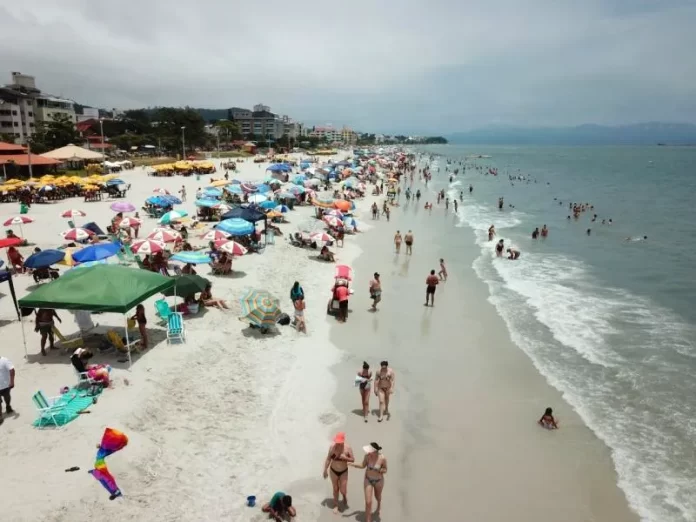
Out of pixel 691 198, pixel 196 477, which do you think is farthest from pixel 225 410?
pixel 691 198

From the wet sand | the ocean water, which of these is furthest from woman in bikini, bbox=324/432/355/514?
the ocean water

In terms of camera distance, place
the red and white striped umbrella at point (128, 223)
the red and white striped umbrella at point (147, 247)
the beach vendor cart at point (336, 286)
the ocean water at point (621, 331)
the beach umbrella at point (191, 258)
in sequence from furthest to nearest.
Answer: the red and white striped umbrella at point (128, 223), the beach vendor cart at point (336, 286), the beach umbrella at point (191, 258), the red and white striped umbrella at point (147, 247), the ocean water at point (621, 331)

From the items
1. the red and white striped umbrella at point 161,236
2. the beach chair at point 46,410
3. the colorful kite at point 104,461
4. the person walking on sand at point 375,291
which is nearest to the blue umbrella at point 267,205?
the red and white striped umbrella at point 161,236

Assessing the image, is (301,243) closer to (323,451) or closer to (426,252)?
(426,252)

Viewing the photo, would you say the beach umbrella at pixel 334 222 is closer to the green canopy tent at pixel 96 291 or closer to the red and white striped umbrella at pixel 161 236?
the red and white striped umbrella at pixel 161 236

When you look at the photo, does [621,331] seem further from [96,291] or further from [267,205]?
[267,205]

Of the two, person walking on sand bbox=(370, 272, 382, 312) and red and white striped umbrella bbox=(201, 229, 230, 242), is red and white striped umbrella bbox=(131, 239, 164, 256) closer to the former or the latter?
red and white striped umbrella bbox=(201, 229, 230, 242)
